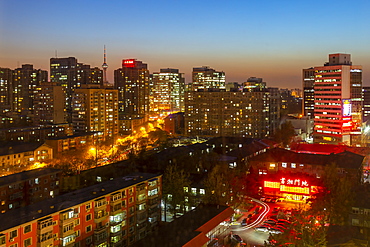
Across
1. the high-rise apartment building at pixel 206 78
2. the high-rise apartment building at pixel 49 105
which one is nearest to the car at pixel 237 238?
the high-rise apartment building at pixel 49 105

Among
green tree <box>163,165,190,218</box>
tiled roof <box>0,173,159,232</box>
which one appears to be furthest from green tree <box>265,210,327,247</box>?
tiled roof <box>0,173,159,232</box>

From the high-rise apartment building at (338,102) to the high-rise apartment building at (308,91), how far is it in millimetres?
6472

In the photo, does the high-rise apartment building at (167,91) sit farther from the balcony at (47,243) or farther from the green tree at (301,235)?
the balcony at (47,243)

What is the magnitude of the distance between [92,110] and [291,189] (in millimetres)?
10552

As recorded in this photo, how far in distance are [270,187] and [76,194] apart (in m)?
4.79

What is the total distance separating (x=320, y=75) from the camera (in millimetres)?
16938

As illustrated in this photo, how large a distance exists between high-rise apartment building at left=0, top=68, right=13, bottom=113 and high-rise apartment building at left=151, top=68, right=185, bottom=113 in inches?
457

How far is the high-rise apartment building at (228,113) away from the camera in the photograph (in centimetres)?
1777

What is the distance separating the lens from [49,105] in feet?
60.4

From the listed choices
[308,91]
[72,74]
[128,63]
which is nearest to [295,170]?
[308,91]

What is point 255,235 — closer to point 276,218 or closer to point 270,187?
point 276,218

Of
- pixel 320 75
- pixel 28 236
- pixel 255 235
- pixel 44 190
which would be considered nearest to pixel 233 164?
pixel 255 235

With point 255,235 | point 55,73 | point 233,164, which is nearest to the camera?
point 255,235

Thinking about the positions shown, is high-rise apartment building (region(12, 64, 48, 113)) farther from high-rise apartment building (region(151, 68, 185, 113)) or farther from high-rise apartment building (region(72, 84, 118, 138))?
high-rise apartment building (region(151, 68, 185, 113))
